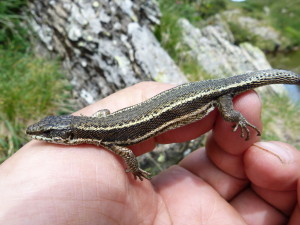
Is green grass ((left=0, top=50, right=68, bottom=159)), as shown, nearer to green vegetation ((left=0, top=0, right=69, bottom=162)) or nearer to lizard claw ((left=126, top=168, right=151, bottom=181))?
green vegetation ((left=0, top=0, right=69, bottom=162))

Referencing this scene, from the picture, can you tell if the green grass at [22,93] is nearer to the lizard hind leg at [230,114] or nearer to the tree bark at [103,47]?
the tree bark at [103,47]

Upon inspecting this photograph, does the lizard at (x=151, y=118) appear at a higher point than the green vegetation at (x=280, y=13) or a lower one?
higher

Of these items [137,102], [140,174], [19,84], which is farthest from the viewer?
[19,84]

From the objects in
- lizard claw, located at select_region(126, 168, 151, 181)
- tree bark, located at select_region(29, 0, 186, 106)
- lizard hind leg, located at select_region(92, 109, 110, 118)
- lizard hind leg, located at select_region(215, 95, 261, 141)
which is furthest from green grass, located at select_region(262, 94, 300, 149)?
lizard hind leg, located at select_region(92, 109, 110, 118)

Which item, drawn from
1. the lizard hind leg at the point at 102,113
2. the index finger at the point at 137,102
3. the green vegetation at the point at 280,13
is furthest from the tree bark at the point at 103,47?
the green vegetation at the point at 280,13

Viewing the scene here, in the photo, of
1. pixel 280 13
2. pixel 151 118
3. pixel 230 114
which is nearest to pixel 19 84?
pixel 151 118

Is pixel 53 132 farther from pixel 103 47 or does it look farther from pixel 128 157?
pixel 103 47

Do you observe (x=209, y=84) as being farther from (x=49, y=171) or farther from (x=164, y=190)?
(x=49, y=171)
